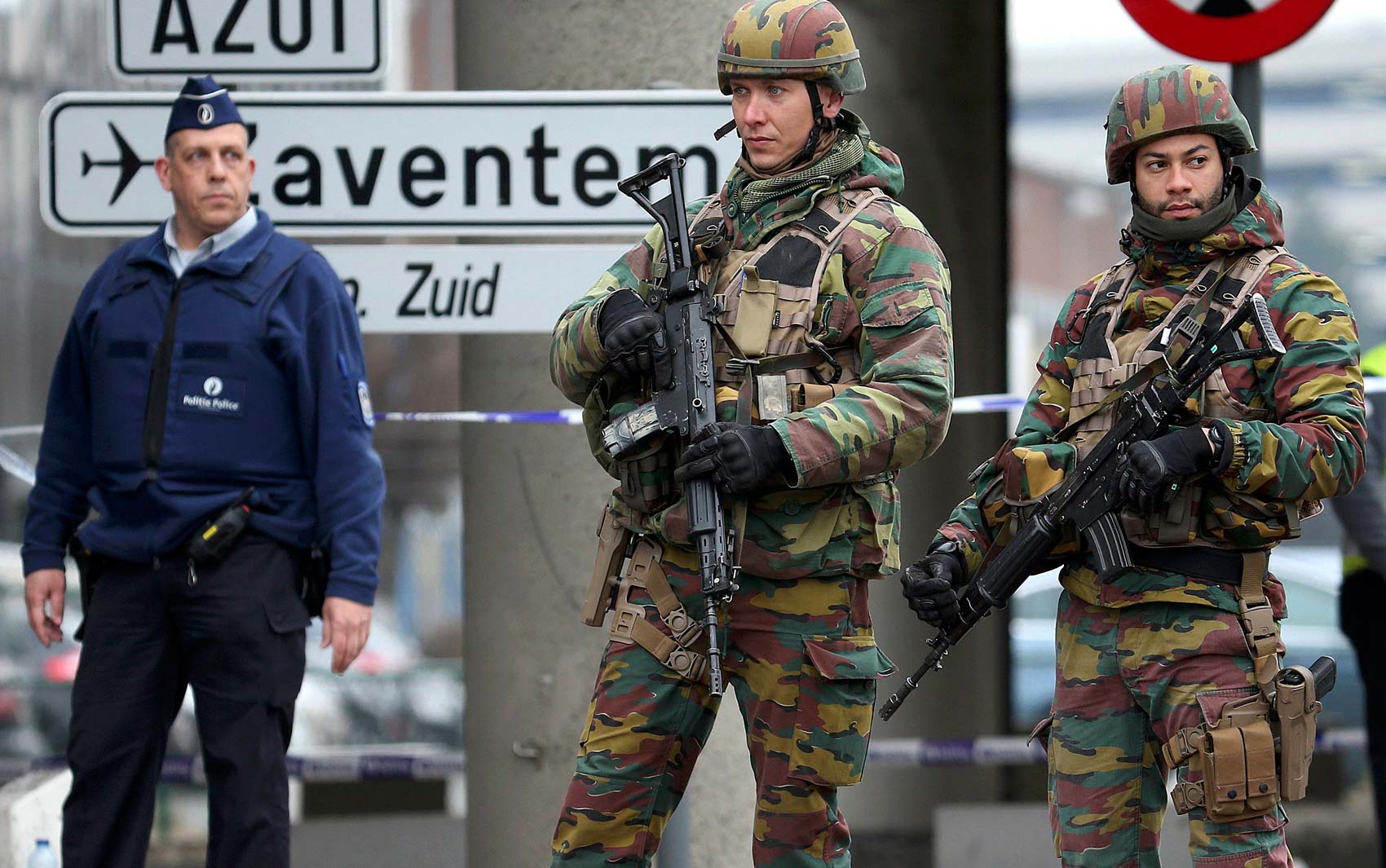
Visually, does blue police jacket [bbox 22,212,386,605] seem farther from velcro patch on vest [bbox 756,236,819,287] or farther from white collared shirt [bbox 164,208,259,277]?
velcro patch on vest [bbox 756,236,819,287]

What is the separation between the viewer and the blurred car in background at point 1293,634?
23.5 feet

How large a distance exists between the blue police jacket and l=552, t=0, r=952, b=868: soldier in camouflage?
767mm

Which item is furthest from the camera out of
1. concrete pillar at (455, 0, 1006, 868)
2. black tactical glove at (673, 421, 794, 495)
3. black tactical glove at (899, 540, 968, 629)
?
concrete pillar at (455, 0, 1006, 868)

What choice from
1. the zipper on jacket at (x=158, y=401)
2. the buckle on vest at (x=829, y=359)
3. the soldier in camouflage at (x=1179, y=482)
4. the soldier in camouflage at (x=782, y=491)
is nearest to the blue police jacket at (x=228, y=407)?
the zipper on jacket at (x=158, y=401)

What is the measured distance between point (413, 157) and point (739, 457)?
5.27ft

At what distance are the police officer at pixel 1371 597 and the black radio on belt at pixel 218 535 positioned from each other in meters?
2.94

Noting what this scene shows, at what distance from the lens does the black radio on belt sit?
4055mm

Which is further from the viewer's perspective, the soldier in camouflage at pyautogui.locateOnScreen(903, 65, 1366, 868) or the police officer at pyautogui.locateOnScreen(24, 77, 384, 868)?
→ the police officer at pyautogui.locateOnScreen(24, 77, 384, 868)

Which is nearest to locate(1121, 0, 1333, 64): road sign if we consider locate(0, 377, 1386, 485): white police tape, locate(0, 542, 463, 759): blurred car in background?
locate(0, 377, 1386, 485): white police tape

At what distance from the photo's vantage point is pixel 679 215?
3660 mm

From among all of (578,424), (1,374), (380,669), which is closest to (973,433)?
(578,424)

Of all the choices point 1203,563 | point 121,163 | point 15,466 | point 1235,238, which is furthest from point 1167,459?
point 15,466

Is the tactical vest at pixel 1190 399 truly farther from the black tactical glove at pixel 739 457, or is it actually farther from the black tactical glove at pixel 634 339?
the black tactical glove at pixel 634 339

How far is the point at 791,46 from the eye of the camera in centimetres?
358
